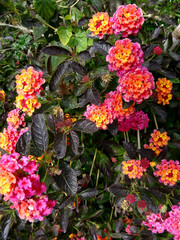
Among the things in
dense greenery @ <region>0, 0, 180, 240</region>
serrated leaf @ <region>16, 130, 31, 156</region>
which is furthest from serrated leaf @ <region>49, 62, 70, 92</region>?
serrated leaf @ <region>16, 130, 31, 156</region>

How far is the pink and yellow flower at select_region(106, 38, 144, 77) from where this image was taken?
2.74 feet

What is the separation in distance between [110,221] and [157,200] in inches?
19.0

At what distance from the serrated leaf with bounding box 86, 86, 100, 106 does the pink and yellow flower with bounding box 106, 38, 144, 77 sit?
0.48 feet

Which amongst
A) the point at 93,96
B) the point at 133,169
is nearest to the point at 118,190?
the point at 133,169

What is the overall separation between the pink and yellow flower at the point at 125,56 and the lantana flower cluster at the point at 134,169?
1.54ft

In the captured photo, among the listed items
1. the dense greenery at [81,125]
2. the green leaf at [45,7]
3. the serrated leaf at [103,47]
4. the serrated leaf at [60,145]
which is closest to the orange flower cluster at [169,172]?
the dense greenery at [81,125]

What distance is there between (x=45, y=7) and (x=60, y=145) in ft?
2.87

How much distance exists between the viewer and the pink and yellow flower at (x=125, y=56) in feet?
2.74

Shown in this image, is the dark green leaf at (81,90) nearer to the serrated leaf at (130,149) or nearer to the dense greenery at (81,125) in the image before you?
the dense greenery at (81,125)

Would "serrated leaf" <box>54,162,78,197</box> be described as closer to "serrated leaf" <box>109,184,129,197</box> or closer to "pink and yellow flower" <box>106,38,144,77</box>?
"serrated leaf" <box>109,184,129,197</box>

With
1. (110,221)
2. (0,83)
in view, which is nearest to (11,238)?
(110,221)

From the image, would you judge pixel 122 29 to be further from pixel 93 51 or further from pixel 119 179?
pixel 119 179

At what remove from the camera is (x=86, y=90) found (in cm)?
99

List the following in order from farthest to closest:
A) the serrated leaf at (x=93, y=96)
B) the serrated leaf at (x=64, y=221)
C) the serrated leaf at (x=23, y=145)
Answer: the serrated leaf at (x=64, y=221), the serrated leaf at (x=93, y=96), the serrated leaf at (x=23, y=145)
